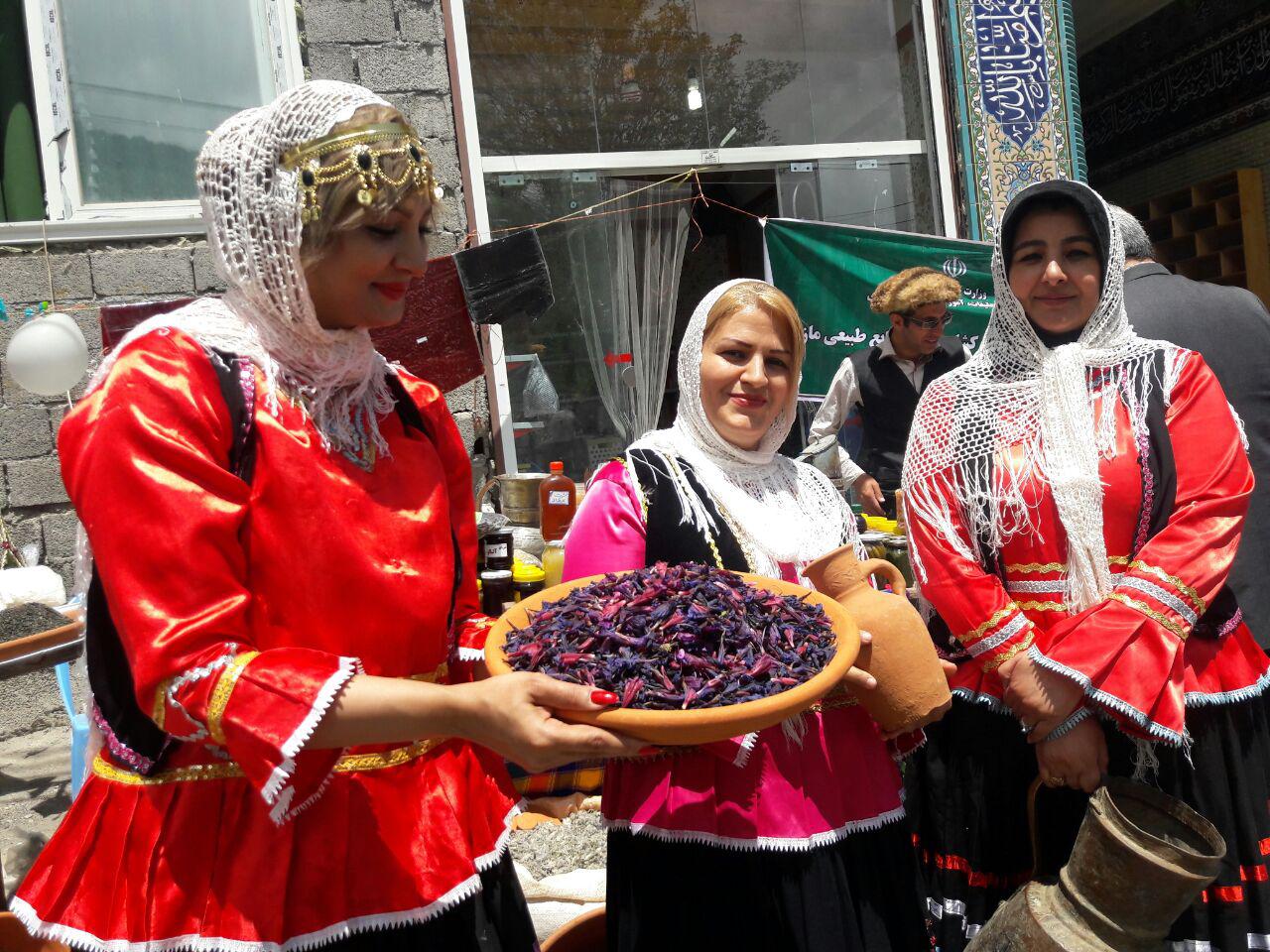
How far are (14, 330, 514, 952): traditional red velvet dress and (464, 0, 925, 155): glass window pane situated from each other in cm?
473

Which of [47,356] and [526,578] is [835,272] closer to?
[526,578]

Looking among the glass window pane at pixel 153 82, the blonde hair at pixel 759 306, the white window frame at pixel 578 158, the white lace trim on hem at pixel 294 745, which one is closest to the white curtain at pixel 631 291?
the white window frame at pixel 578 158

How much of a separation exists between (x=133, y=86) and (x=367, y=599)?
15.9 ft

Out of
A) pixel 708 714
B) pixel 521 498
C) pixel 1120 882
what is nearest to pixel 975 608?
pixel 1120 882

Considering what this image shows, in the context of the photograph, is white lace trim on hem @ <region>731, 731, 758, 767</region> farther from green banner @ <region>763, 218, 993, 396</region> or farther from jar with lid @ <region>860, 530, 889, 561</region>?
green banner @ <region>763, 218, 993, 396</region>

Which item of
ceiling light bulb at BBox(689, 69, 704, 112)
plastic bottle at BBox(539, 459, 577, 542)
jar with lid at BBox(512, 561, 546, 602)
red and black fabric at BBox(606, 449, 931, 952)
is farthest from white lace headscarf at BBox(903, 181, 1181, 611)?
ceiling light bulb at BBox(689, 69, 704, 112)

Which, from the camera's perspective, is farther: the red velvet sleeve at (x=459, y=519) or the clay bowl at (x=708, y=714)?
the red velvet sleeve at (x=459, y=519)

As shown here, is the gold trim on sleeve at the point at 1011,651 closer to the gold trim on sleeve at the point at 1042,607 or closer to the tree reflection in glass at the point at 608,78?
the gold trim on sleeve at the point at 1042,607

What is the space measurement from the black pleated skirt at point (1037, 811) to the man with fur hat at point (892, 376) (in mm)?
2458

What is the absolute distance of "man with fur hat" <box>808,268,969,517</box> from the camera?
4641 mm

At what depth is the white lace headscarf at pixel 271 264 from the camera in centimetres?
123

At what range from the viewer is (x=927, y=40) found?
19.8ft

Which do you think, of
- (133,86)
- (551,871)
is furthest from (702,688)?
(133,86)

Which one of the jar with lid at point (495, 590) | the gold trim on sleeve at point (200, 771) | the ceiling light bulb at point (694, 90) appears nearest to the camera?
the gold trim on sleeve at point (200, 771)
